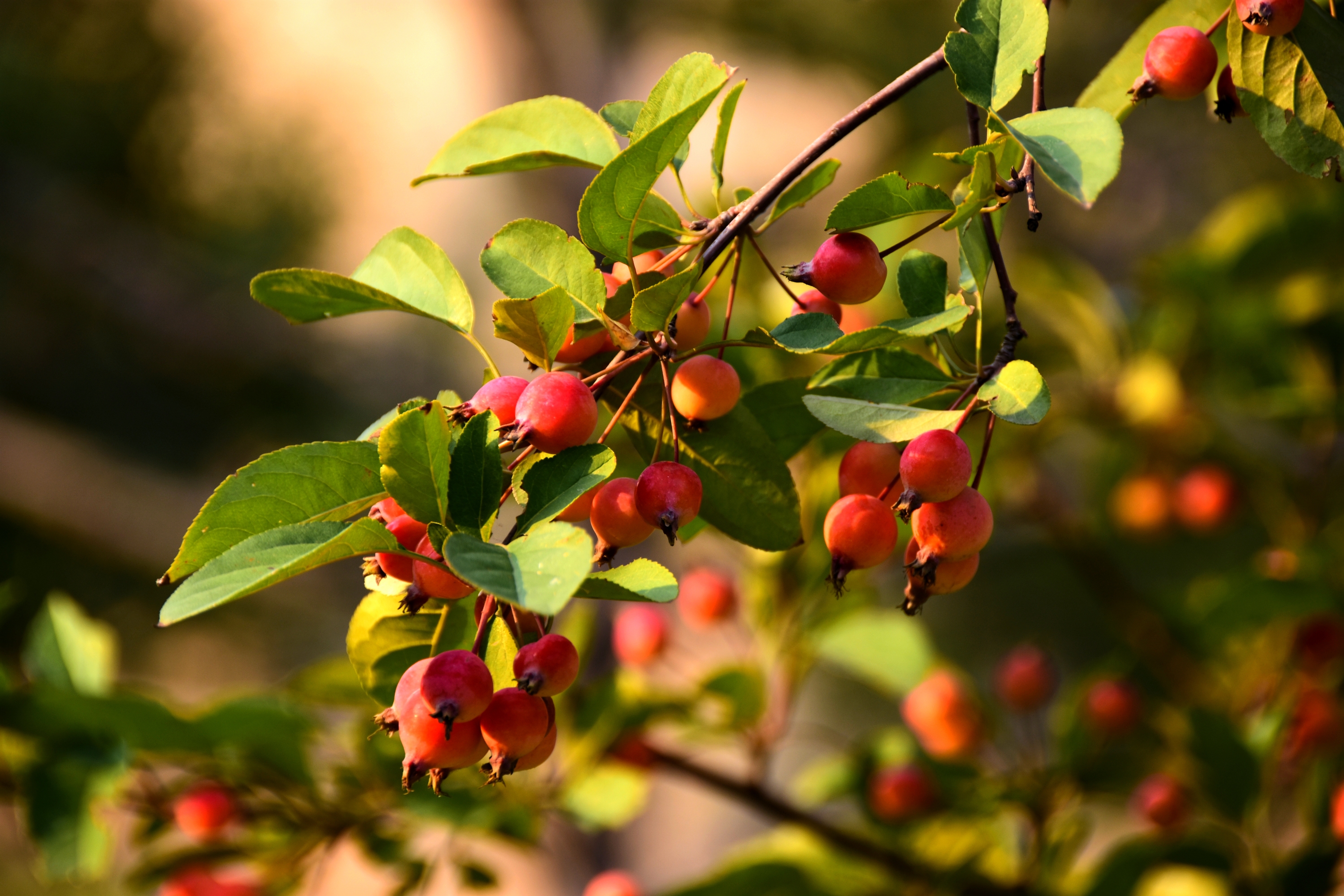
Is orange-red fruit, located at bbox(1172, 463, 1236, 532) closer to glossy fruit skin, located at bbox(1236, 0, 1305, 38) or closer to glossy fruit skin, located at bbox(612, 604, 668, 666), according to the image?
glossy fruit skin, located at bbox(612, 604, 668, 666)

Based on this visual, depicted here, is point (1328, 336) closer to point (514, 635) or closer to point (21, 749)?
point (514, 635)

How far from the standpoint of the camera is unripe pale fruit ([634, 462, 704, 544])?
1.19 feet

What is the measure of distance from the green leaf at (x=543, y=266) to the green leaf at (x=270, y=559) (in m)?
0.12

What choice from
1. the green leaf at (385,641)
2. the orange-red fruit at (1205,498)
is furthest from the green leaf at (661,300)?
the orange-red fruit at (1205,498)

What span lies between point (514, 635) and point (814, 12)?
238 centimetres

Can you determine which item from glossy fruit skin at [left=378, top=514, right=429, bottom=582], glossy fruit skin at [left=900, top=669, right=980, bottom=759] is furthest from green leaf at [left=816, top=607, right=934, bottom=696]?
glossy fruit skin at [left=378, top=514, right=429, bottom=582]

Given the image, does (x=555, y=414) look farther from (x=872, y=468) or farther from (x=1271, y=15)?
(x=1271, y=15)

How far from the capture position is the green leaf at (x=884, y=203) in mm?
375

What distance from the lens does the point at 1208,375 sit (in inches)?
43.8

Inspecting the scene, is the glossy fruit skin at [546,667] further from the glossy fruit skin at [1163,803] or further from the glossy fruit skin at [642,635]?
the glossy fruit skin at [1163,803]

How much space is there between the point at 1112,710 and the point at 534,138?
704 mm

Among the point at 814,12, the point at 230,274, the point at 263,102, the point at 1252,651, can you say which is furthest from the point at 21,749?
the point at 814,12

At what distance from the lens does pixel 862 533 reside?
40 centimetres

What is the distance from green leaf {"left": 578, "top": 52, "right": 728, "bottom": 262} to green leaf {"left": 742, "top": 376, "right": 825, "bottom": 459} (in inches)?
4.3
